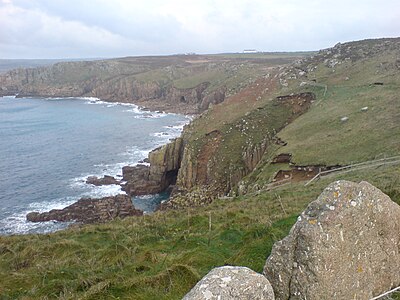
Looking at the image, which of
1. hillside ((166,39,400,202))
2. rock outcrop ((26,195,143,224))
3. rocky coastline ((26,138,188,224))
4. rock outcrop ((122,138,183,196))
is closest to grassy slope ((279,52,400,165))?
hillside ((166,39,400,202))

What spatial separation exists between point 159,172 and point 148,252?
44521mm

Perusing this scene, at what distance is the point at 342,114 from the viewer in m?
47.1

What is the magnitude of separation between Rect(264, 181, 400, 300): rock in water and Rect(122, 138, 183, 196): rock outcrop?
50195mm

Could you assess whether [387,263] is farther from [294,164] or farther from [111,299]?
[294,164]

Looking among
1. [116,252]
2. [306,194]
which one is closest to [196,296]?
[116,252]

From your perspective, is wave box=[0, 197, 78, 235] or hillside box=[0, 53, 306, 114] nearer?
wave box=[0, 197, 78, 235]

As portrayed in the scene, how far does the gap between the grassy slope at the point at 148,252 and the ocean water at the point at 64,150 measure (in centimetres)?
2696

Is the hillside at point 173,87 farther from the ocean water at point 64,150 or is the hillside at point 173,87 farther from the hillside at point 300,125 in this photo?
the hillside at point 300,125

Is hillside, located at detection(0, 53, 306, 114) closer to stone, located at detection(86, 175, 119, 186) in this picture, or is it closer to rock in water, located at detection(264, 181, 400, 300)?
stone, located at detection(86, 175, 119, 186)

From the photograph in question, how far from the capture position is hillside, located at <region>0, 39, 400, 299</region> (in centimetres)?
1202

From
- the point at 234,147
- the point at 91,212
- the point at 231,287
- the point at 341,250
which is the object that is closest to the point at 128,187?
the point at 91,212

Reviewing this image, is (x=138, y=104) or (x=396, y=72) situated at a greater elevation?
(x=396, y=72)

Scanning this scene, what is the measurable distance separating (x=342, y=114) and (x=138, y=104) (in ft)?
397

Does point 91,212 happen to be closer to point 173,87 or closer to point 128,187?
point 128,187
